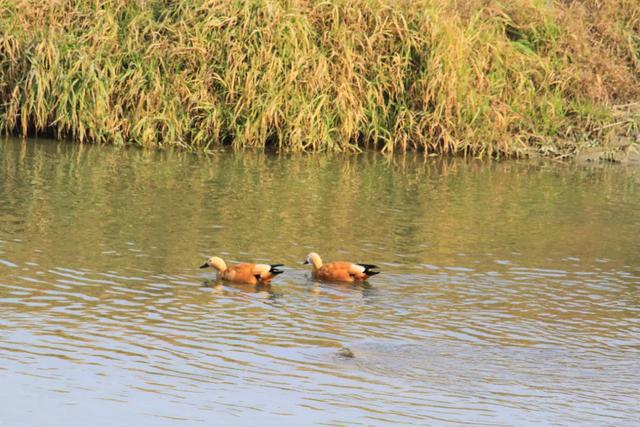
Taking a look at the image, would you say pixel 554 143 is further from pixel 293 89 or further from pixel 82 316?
pixel 82 316

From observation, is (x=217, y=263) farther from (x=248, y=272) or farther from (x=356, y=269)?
(x=356, y=269)

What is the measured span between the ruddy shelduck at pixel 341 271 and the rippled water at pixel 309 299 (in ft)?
0.33

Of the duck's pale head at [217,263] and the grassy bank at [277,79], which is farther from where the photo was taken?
the grassy bank at [277,79]

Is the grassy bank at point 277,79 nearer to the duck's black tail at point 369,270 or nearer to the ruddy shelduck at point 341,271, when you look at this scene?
the ruddy shelduck at point 341,271

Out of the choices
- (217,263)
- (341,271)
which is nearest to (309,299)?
(341,271)

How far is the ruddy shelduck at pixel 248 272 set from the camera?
9.62 meters

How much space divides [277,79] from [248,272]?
296 inches

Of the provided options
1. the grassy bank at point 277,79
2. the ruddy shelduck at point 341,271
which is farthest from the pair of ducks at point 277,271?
the grassy bank at point 277,79

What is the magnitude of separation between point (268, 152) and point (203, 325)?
28.0ft

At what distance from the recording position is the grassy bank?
16.8 meters

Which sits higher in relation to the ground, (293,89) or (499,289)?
(293,89)

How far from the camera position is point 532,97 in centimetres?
1811

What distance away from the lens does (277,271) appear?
9664 mm

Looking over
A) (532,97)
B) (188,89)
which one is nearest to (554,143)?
(532,97)
